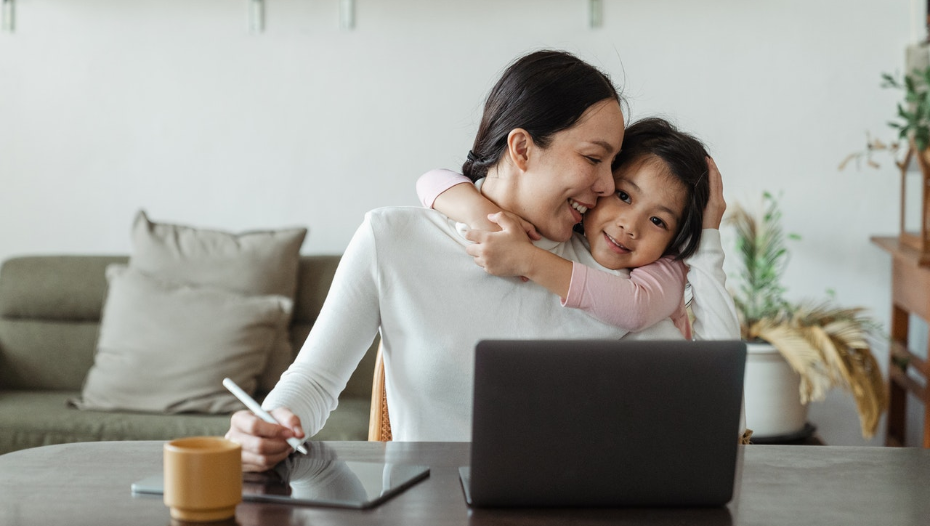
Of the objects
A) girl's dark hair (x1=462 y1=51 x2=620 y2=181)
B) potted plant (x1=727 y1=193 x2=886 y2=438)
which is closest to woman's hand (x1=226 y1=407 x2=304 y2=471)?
girl's dark hair (x1=462 y1=51 x2=620 y2=181)

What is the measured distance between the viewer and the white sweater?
1.34 meters

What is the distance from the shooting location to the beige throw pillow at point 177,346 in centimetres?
262

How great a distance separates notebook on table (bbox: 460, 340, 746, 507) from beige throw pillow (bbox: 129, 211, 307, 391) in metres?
2.00

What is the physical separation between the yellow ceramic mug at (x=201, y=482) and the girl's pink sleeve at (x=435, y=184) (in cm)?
67

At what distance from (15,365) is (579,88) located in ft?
7.58

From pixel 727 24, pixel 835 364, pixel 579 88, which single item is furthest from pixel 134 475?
pixel 727 24

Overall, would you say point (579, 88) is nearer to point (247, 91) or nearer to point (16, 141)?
point (247, 91)

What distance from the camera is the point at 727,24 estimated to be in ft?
9.92

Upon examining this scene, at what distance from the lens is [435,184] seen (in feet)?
4.82

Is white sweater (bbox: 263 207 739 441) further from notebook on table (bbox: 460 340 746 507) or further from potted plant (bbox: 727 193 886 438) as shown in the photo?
potted plant (bbox: 727 193 886 438)

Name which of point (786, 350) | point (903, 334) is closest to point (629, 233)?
point (786, 350)

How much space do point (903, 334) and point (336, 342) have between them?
2.33 metres

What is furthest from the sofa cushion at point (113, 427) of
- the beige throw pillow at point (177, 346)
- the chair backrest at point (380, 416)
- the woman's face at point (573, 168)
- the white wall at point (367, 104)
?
the woman's face at point (573, 168)

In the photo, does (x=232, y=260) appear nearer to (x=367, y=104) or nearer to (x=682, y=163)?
(x=367, y=104)
